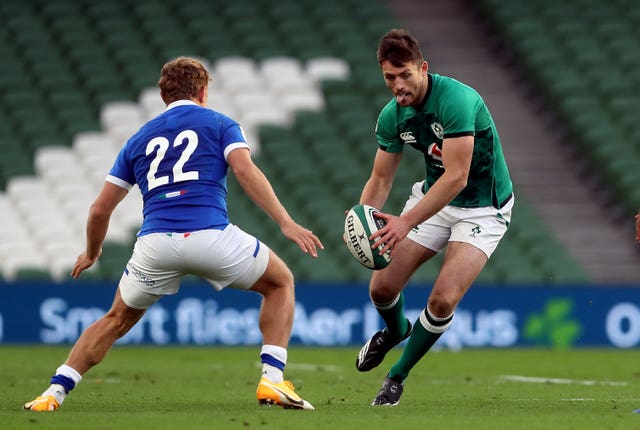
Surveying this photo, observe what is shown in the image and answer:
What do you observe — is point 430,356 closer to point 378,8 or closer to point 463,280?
point 463,280

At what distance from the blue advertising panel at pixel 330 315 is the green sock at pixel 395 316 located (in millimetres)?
6605

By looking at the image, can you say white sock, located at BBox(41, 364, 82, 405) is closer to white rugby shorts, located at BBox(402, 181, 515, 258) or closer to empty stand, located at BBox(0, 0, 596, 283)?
white rugby shorts, located at BBox(402, 181, 515, 258)

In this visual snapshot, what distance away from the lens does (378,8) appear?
852 inches

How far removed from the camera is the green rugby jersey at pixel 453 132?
7.70 meters

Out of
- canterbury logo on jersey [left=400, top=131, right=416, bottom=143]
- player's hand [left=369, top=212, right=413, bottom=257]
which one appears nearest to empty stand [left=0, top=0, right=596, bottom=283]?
canterbury logo on jersey [left=400, top=131, right=416, bottom=143]

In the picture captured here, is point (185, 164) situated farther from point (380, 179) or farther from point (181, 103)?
point (380, 179)

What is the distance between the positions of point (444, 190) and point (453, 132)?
1.16 ft

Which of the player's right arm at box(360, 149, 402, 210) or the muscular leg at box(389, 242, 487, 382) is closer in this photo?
the muscular leg at box(389, 242, 487, 382)

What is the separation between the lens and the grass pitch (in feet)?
22.1

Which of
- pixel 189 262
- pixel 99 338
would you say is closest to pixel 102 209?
pixel 189 262

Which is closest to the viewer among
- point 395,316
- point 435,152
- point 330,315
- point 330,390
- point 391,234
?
point 391,234

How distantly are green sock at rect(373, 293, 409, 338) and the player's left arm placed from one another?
3.26ft

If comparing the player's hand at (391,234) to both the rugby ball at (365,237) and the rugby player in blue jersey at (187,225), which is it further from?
the rugby player in blue jersey at (187,225)

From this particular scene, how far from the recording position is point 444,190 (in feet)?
24.8
